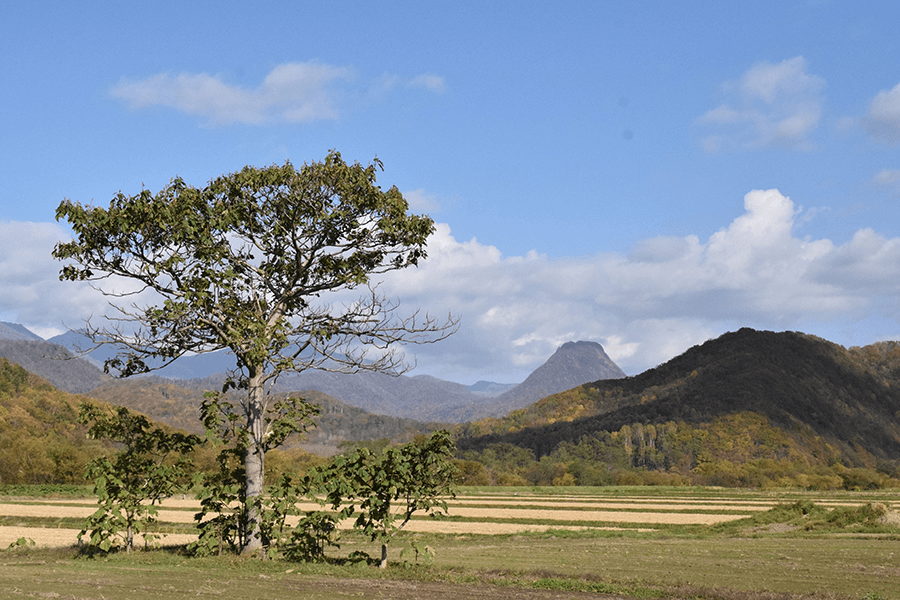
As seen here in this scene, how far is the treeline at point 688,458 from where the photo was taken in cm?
11044

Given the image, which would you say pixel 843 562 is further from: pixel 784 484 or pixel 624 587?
pixel 784 484

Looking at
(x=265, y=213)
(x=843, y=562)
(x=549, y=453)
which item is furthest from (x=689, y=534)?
(x=549, y=453)

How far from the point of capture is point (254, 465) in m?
20.4

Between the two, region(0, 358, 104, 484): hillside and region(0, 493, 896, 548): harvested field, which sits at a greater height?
region(0, 358, 104, 484): hillside

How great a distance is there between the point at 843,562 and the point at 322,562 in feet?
47.5

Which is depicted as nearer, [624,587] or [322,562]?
[624,587]

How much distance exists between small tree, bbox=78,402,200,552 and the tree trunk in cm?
191

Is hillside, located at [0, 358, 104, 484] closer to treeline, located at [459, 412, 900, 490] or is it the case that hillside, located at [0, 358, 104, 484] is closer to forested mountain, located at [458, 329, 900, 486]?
treeline, located at [459, 412, 900, 490]

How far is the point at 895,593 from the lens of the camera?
15.2 m

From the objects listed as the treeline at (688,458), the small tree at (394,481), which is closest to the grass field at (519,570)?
the small tree at (394,481)

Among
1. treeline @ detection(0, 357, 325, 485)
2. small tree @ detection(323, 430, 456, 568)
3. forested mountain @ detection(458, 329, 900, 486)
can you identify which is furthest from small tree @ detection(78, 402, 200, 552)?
forested mountain @ detection(458, 329, 900, 486)

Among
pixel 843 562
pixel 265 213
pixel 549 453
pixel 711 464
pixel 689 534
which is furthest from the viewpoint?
pixel 549 453

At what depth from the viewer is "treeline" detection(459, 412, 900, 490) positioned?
4348 inches

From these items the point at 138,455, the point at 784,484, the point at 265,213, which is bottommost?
the point at 784,484
